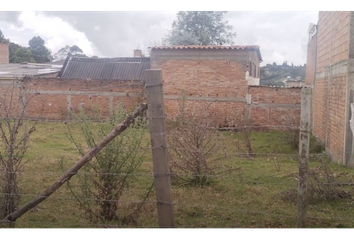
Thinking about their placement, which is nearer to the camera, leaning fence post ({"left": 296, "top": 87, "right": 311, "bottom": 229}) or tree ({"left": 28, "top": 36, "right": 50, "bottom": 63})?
leaning fence post ({"left": 296, "top": 87, "right": 311, "bottom": 229})

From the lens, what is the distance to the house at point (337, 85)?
25.7ft

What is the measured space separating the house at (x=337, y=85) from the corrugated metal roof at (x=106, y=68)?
34.9 ft

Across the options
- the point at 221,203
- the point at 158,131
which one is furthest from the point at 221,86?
the point at 158,131

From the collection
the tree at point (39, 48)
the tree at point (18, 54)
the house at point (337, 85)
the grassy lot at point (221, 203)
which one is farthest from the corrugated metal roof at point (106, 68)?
the tree at point (39, 48)

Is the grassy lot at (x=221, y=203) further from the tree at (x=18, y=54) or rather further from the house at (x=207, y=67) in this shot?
the tree at (x=18, y=54)

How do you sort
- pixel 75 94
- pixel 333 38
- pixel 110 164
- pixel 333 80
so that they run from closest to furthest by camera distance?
1. pixel 110 164
2. pixel 333 80
3. pixel 333 38
4. pixel 75 94

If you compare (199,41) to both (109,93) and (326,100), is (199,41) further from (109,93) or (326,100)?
(326,100)

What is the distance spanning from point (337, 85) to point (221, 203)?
5.06 metres

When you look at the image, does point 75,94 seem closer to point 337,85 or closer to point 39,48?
point 337,85

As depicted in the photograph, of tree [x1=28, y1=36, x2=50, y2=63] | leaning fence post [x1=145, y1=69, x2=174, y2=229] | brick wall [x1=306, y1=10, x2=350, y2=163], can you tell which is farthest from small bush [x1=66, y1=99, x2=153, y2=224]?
tree [x1=28, y1=36, x2=50, y2=63]

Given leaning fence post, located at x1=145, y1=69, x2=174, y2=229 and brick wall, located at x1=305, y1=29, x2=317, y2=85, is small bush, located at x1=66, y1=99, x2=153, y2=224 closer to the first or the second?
leaning fence post, located at x1=145, y1=69, x2=174, y2=229

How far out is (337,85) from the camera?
892 cm

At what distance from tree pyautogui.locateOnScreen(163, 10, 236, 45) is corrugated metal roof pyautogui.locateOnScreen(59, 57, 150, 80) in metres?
10.4

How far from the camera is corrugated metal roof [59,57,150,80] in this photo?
19797 mm
